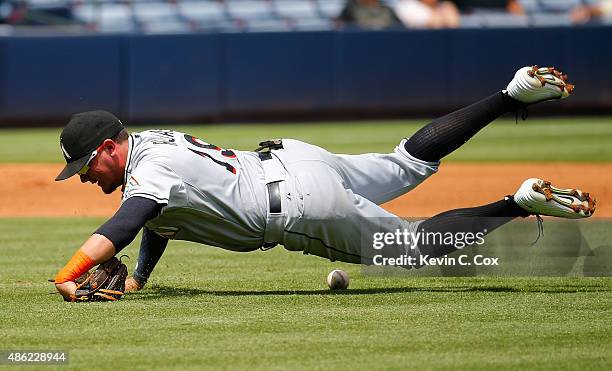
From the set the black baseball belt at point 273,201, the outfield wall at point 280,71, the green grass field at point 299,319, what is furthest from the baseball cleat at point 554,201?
the outfield wall at point 280,71

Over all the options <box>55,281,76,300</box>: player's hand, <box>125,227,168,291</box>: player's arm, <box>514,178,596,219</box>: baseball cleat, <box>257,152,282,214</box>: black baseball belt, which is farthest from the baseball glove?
<box>514,178,596,219</box>: baseball cleat

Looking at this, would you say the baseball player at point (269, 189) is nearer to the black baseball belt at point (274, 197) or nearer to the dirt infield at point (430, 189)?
the black baseball belt at point (274, 197)

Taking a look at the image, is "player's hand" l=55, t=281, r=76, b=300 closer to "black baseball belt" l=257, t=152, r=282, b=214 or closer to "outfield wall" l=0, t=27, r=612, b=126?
"black baseball belt" l=257, t=152, r=282, b=214

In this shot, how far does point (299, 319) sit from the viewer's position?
181 inches

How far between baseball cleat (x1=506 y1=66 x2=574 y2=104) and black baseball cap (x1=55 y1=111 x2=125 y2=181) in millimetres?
2037

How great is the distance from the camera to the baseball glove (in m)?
5.07

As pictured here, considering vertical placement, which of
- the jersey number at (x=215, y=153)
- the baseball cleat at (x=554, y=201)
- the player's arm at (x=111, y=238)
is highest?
the jersey number at (x=215, y=153)

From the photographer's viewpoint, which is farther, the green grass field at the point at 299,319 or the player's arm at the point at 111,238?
the player's arm at the point at 111,238

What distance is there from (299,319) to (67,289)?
3.71ft

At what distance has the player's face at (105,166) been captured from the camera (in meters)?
5.09

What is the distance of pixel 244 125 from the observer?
18.5m

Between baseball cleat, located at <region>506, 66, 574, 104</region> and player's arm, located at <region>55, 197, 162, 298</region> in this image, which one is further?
baseball cleat, located at <region>506, 66, 574, 104</region>

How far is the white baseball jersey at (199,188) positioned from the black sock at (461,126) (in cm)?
91

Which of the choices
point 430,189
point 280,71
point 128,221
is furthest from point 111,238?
point 280,71
